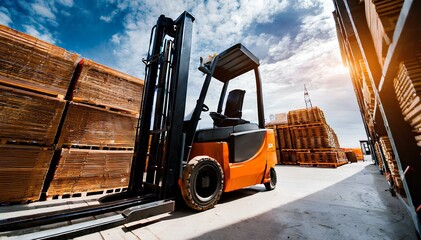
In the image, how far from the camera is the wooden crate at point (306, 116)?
9125 millimetres

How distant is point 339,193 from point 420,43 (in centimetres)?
330

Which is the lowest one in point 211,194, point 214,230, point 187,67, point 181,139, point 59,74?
point 214,230

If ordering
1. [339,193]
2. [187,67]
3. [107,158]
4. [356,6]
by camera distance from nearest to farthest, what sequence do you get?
1. [356,6]
2. [187,67]
3. [339,193]
4. [107,158]

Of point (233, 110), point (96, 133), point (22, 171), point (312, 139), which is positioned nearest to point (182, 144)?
point (233, 110)

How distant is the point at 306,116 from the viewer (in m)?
9.52

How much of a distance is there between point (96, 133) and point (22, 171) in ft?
4.40

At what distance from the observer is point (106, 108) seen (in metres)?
4.31

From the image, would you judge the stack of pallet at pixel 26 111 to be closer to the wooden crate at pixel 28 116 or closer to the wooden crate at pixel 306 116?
the wooden crate at pixel 28 116

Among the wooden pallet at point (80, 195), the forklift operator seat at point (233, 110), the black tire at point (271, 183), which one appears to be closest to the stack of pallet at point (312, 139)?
the black tire at point (271, 183)

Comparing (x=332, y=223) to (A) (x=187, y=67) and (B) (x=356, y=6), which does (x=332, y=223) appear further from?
(A) (x=187, y=67)

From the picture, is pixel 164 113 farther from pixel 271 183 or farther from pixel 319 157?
pixel 319 157

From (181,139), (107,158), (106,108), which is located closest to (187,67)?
(181,139)

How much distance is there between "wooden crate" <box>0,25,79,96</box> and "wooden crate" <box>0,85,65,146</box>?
0.19 meters

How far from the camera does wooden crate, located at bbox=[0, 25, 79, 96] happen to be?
10.6 feet
